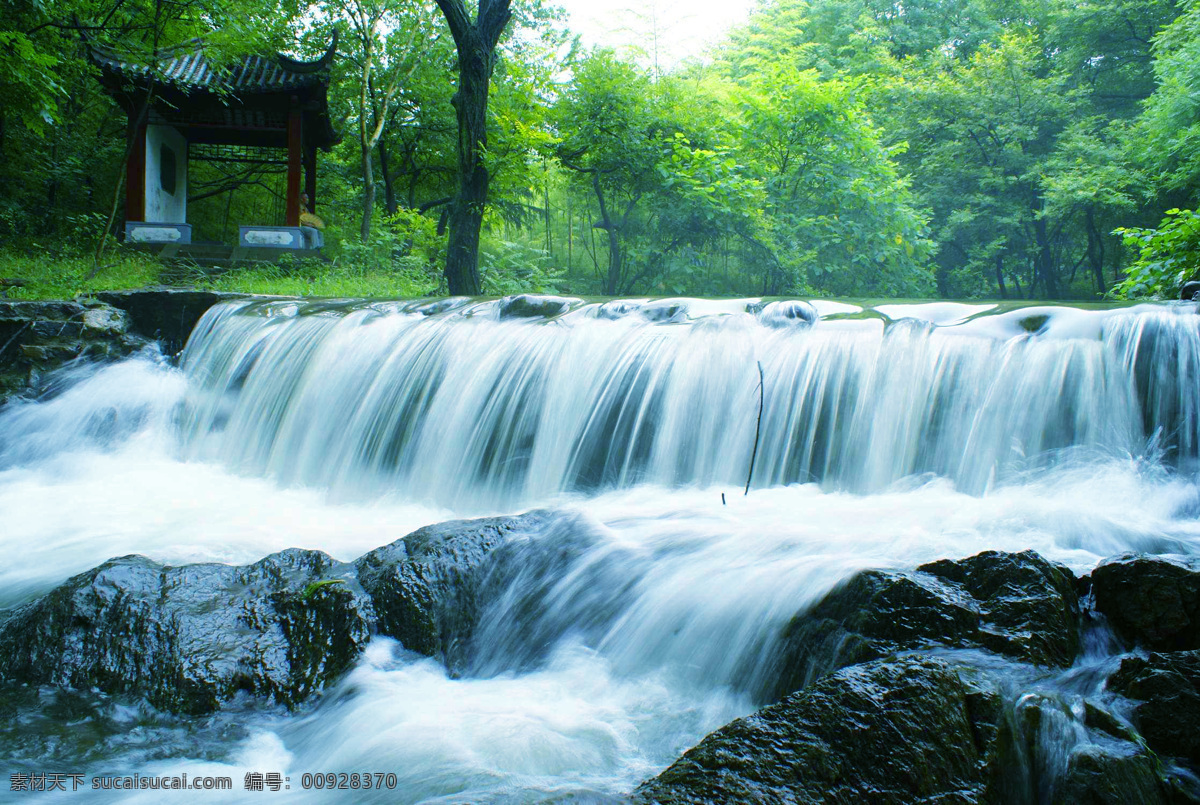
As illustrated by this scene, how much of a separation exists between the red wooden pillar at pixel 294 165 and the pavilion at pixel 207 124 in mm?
20

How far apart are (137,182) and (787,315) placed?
14.3 metres

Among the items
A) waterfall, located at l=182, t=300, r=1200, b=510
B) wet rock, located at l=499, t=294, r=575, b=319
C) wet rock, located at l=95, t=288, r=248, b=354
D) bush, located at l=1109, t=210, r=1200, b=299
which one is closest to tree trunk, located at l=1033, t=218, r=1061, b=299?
bush, located at l=1109, t=210, r=1200, b=299

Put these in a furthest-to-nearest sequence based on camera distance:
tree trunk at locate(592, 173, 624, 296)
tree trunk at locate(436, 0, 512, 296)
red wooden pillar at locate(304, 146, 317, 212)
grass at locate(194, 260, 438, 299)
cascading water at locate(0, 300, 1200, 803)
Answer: red wooden pillar at locate(304, 146, 317, 212)
tree trunk at locate(592, 173, 624, 296)
grass at locate(194, 260, 438, 299)
tree trunk at locate(436, 0, 512, 296)
cascading water at locate(0, 300, 1200, 803)

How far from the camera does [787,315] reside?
6125 millimetres

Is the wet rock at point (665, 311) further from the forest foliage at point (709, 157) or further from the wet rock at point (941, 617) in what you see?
the forest foliage at point (709, 157)

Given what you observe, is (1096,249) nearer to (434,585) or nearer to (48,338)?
(434,585)

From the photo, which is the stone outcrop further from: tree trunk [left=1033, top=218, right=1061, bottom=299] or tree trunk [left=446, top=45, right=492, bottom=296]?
tree trunk [left=1033, top=218, right=1061, bottom=299]

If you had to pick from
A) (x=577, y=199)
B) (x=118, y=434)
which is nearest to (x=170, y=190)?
(x=577, y=199)

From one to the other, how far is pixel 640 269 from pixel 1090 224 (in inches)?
415

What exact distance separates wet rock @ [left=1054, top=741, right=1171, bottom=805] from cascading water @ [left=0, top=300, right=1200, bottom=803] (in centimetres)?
11

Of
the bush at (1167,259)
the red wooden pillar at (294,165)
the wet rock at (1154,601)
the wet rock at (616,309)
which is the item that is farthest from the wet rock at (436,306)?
the red wooden pillar at (294,165)

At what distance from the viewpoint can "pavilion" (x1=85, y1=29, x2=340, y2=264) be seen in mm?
13992

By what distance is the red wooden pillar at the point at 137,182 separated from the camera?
49.0 feet

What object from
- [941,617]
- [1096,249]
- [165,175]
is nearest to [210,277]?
[165,175]
